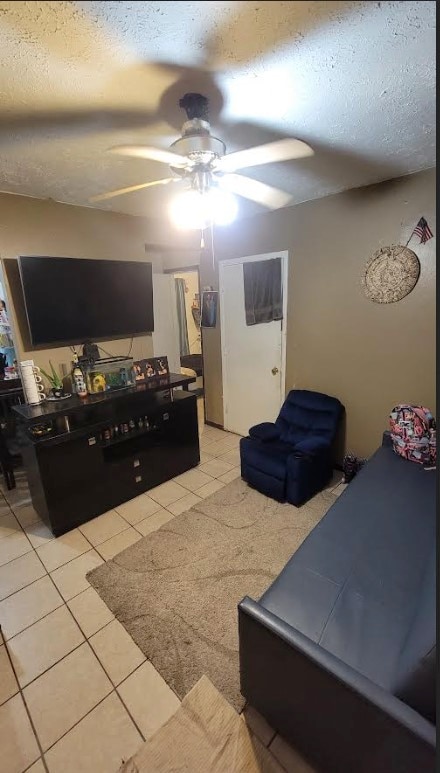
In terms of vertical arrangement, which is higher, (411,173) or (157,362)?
(411,173)

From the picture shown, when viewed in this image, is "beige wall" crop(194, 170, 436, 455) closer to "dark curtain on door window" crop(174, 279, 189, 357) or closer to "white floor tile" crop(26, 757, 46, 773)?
"white floor tile" crop(26, 757, 46, 773)

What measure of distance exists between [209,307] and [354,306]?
67.0 inches

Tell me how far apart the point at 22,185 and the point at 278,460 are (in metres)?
2.74

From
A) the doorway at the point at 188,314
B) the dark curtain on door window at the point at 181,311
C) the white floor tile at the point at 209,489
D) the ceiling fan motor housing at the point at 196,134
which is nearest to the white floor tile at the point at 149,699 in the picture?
the white floor tile at the point at 209,489

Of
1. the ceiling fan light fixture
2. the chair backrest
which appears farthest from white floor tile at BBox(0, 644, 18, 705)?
the ceiling fan light fixture

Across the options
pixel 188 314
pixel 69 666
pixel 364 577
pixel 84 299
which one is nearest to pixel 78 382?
pixel 84 299

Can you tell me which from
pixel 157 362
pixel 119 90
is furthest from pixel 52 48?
pixel 157 362

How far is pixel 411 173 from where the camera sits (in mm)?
2248

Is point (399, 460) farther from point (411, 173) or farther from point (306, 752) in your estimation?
point (411, 173)

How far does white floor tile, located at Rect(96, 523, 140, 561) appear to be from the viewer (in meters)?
2.19

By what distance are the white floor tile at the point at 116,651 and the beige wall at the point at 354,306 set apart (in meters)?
2.27

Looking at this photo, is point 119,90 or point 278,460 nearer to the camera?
point 119,90

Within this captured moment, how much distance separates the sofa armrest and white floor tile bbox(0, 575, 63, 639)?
1183 mm

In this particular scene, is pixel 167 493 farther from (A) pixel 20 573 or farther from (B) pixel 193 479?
(A) pixel 20 573
